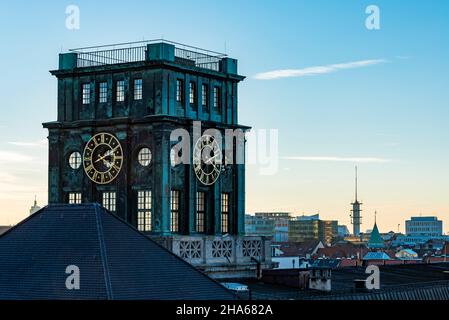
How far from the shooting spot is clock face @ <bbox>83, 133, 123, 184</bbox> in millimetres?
68500

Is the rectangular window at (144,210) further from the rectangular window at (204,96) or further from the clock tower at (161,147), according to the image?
the rectangular window at (204,96)

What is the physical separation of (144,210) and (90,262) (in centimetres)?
1815

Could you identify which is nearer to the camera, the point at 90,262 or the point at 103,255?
the point at 90,262

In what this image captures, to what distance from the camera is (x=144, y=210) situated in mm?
67062

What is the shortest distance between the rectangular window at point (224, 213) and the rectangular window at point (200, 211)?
181cm

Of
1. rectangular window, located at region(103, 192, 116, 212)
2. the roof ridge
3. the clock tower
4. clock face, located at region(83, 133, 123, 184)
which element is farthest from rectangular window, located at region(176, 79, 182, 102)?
the roof ridge

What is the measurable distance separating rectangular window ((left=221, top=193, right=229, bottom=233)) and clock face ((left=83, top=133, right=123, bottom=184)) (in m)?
7.42

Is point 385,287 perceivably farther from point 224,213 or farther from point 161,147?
point 161,147

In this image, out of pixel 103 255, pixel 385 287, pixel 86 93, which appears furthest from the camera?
pixel 385 287

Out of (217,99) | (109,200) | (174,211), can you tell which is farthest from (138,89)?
(174,211)

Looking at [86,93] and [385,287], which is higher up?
[86,93]
